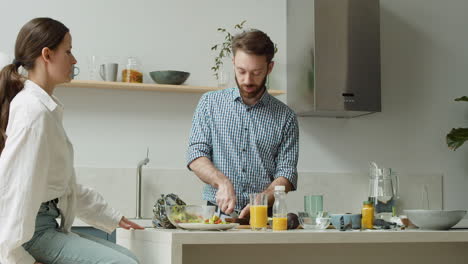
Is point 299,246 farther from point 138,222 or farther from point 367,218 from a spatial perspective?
point 138,222

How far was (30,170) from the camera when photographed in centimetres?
195

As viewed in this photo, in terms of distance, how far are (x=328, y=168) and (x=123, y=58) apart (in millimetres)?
1542

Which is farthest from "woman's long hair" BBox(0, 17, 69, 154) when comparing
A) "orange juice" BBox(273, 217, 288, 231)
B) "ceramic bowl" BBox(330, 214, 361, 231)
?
"ceramic bowl" BBox(330, 214, 361, 231)

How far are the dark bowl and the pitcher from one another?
1303mm

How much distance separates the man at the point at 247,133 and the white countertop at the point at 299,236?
852 millimetres

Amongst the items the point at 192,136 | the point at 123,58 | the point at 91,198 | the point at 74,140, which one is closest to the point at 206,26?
the point at 123,58

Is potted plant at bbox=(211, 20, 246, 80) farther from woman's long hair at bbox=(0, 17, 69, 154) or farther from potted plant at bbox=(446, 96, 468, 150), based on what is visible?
woman's long hair at bbox=(0, 17, 69, 154)

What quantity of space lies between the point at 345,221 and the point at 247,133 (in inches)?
37.8

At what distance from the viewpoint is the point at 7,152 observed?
77.4 inches

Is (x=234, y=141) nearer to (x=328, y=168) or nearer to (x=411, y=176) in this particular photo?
(x=328, y=168)

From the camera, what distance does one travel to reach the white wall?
433 cm

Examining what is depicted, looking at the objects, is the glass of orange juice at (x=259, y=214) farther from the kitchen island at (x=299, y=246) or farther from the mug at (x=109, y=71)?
the mug at (x=109, y=71)

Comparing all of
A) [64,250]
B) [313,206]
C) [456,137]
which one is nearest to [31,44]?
[64,250]

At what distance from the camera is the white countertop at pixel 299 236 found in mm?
1925
